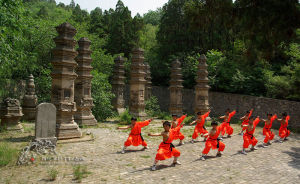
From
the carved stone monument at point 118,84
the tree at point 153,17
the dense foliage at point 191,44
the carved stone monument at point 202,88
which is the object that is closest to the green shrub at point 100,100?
the dense foliage at point 191,44

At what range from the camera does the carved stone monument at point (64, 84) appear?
10500 millimetres

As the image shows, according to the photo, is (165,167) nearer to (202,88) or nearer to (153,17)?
(202,88)

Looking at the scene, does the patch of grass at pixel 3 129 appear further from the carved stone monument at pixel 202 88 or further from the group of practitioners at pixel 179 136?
the carved stone monument at pixel 202 88

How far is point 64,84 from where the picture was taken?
34.9 feet

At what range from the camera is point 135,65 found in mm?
17031

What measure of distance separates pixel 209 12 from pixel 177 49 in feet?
60.6

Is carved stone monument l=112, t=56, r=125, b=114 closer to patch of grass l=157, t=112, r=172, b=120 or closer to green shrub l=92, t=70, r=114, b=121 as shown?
patch of grass l=157, t=112, r=172, b=120

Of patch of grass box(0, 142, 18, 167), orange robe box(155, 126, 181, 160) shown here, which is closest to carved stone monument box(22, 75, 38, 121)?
patch of grass box(0, 142, 18, 167)

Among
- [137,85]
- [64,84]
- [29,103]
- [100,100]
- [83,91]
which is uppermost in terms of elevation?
[137,85]

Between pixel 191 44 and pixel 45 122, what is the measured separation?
2245 centimetres

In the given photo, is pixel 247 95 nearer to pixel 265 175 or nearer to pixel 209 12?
pixel 209 12

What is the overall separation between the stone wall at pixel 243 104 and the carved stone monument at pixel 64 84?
1347 cm

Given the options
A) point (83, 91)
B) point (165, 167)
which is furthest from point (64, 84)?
point (165, 167)

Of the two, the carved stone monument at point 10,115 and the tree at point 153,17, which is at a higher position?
the tree at point 153,17
